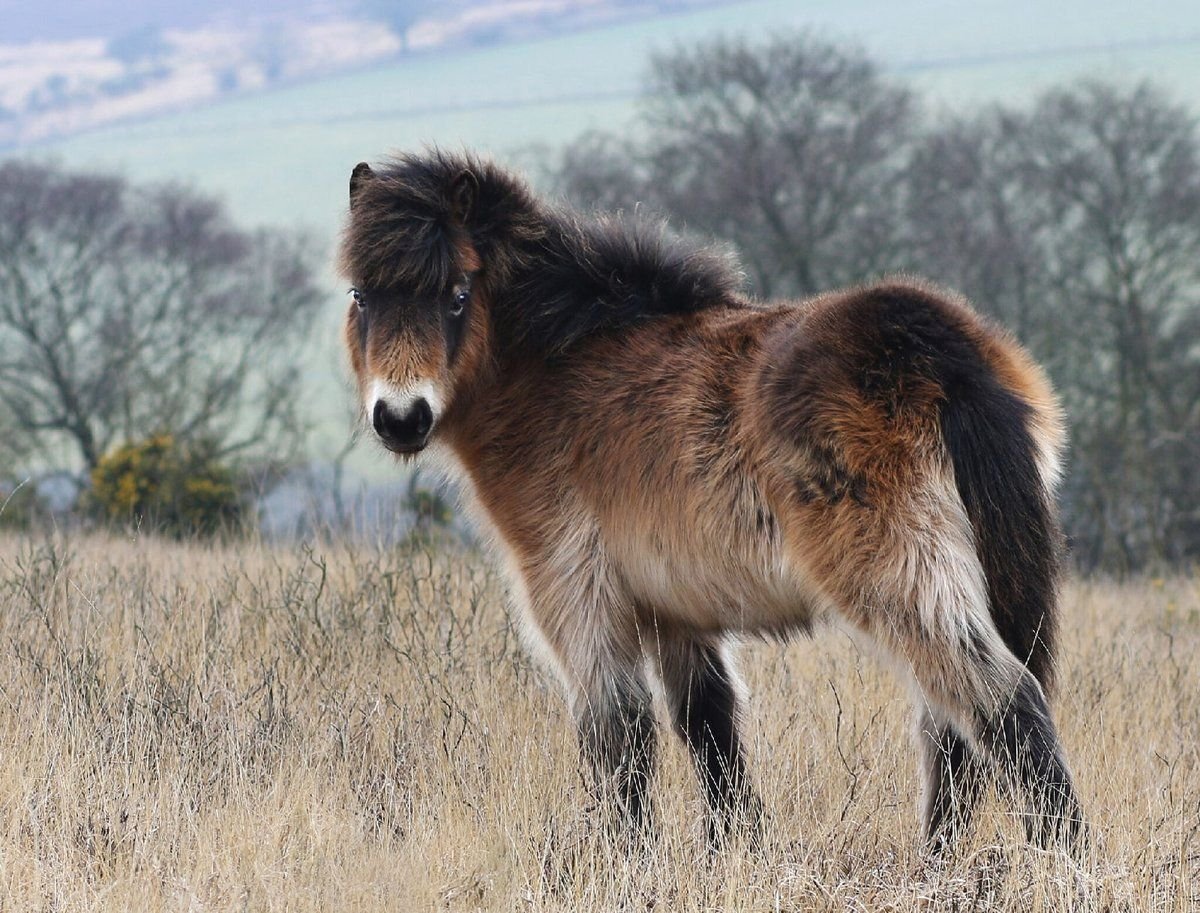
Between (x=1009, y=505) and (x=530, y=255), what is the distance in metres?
2.13

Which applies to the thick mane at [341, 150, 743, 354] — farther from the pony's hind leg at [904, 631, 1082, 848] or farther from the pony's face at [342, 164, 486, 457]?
the pony's hind leg at [904, 631, 1082, 848]

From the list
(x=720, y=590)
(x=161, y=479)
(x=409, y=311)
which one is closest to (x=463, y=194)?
(x=409, y=311)

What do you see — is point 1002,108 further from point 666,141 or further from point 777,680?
point 777,680

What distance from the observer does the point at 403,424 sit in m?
4.59

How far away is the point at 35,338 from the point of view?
26.0 metres

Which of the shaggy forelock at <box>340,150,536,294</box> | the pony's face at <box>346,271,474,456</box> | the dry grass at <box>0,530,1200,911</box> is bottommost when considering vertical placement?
the dry grass at <box>0,530,1200,911</box>

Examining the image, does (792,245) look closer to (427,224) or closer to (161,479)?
(161,479)

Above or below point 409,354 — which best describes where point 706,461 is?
below

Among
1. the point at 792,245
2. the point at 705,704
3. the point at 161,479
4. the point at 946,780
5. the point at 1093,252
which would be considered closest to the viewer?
the point at 946,780

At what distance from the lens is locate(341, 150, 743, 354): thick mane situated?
4859 millimetres

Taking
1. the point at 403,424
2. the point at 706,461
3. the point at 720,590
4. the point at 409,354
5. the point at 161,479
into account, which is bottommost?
the point at 161,479

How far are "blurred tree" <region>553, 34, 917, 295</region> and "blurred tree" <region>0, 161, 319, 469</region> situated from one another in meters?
6.32

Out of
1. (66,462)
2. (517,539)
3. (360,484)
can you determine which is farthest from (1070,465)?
(517,539)

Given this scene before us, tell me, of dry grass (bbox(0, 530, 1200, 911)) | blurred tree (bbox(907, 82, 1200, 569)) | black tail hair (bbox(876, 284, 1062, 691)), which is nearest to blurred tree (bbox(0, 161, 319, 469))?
blurred tree (bbox(907, 82, 1200, 569))
